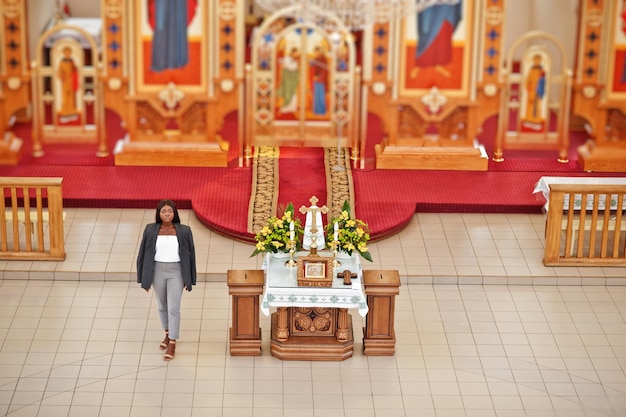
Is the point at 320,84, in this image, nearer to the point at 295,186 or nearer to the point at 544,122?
the point at 295,186

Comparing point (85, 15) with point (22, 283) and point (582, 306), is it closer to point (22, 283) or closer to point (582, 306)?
point (22, 283)

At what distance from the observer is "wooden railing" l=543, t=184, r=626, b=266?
1437cm

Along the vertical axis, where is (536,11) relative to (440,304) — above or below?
above

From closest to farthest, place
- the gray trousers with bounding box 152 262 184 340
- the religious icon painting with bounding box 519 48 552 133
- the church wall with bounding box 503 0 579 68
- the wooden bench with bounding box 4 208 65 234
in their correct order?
the gray trousers with bounding box 152 262 184 340
the wooden bench with bounding box 4 208 65 234
the religious icon painting with bounding box 519 48 552 133
the church wall with bounding box 503 0 579 68

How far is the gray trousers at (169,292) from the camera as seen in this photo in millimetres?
12109

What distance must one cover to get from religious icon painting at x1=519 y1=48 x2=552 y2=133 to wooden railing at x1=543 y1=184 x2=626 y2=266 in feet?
9.94

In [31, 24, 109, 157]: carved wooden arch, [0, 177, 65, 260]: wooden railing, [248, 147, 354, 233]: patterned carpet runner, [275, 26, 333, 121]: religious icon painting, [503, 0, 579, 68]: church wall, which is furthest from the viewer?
[503, 0, 579, 68]: church wall

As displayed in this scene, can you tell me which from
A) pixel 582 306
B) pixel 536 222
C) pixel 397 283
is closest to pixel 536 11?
pixel 536 222

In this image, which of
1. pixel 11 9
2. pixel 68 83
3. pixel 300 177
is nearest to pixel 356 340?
pixel 300 177

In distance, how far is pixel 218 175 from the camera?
17094 mm

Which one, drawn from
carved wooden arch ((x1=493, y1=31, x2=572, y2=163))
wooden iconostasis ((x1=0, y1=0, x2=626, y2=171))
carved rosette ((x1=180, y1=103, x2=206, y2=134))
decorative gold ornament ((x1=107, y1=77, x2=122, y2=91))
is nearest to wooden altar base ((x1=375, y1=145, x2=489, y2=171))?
wooden iconostasis ((x1=0, y1=0, x2=626, y2=171))

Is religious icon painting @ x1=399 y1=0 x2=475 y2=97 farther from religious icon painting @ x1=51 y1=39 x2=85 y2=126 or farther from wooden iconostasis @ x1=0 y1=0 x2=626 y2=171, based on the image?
religious icon painting @ x1=51 y1=39 x2=85 y2=126

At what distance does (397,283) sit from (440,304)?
1673 millimetres

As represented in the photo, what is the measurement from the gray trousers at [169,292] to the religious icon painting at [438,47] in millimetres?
6273
